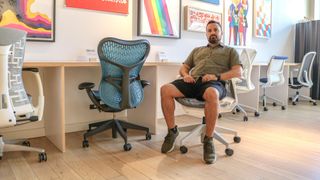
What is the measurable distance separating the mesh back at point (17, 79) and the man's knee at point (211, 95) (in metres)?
1.34

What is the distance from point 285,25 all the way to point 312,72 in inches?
44.4

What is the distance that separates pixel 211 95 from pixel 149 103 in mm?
980

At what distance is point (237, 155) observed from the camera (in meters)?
2.40

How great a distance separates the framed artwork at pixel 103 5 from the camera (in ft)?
10.0

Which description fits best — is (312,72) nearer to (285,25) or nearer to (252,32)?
(285,25)

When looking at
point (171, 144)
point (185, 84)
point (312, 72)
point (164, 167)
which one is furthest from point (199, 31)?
point (312, 72)

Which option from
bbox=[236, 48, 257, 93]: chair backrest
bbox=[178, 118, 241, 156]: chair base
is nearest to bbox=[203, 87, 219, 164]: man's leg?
bbox=[178, 118, 241, 156]: chair base

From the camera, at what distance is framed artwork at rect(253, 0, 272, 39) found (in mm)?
5195

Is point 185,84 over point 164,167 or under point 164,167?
over

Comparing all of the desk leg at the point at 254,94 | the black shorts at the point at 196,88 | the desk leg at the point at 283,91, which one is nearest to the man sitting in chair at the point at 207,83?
the black shorts at the point at 196,88

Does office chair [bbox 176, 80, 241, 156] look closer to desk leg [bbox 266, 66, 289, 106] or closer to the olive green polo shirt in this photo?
the olive green polo shirt

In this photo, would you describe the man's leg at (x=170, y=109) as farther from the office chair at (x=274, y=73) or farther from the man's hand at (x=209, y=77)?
the office chair at (x=274, y=73)

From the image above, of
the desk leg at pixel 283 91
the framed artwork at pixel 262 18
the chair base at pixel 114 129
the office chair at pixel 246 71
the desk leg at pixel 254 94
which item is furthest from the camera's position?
the framed artwork at pixel 262 18

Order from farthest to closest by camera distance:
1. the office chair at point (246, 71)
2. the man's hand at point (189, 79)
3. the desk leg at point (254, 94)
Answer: the desk leg at point (254, 94) → the office chair at point (246, 71) → the man's hand at point (189, 79)
